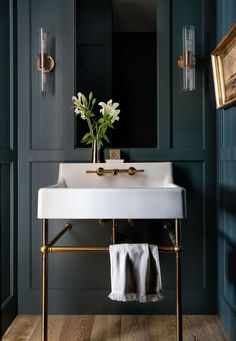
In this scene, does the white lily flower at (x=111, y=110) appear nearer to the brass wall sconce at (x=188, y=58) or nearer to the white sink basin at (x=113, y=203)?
the brass wall sconce at (x=188, y=58)

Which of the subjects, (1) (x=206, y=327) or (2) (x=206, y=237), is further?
(2) (x=206, y=237)

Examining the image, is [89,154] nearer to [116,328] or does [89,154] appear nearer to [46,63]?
[46,63]

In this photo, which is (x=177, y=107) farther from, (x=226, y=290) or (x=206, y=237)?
(x=226, y=290)

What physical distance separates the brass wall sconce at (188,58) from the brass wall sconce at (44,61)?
0.71 m

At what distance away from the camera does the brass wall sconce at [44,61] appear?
80.6 inches

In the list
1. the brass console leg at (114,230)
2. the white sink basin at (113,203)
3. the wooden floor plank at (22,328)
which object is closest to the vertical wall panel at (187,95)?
the brass console leg at (114,230)

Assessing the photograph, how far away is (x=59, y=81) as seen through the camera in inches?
82.5

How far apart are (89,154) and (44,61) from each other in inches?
21.6

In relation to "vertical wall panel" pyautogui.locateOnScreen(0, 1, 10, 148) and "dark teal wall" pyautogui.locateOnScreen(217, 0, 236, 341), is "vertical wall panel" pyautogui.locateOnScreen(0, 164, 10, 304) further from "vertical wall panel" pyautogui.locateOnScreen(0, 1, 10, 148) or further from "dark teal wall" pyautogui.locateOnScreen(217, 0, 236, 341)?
"dark teal wall" pyautogui.locateOnScreen(217, 0, 236, 341)

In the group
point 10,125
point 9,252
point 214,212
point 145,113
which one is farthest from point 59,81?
point 214,212

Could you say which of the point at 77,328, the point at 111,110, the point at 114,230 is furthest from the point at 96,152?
the point at 77,328

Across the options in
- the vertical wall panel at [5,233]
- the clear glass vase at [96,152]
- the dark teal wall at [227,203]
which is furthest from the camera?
the clear glass vase at [96,152]

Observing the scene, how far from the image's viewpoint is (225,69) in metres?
1.81

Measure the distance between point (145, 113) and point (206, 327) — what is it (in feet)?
3.75
